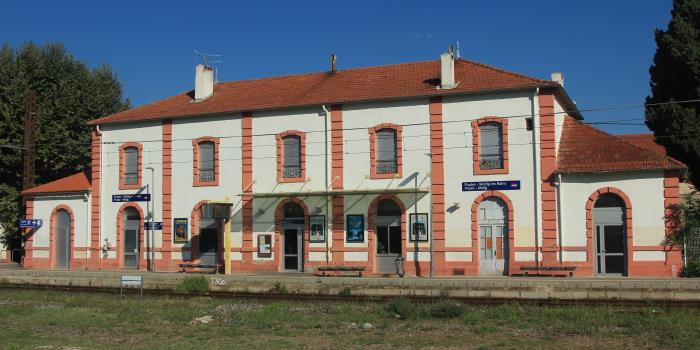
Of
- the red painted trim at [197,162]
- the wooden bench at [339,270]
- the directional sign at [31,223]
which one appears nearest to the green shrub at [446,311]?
the wooden bench at [339,270]

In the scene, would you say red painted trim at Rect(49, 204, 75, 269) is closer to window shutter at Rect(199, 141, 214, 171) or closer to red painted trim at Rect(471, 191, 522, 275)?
window shutter at Rect(199, 141, 214, 171)

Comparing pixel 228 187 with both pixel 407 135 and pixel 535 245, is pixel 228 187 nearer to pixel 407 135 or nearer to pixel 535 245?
pixel 407 135

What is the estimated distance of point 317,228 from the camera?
102ft

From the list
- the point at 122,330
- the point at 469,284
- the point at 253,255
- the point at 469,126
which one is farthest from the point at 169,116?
the point at 122,330

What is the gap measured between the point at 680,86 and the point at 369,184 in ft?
45.8

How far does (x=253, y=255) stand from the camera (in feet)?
105

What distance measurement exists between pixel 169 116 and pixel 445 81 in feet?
41.7

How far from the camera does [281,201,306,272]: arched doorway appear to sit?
1241 inches

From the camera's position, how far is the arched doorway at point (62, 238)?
118ft

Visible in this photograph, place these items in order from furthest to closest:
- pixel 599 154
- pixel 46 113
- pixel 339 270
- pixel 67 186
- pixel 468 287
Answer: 1. pixel 46 113
2. pixel 67 186
3. pixel 339 270
4. pixel 599 154
5. pixel 468 287

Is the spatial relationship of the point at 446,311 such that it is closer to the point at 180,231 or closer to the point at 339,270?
the point at 339,270

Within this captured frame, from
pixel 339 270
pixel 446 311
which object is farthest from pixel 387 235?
pixel 446 311

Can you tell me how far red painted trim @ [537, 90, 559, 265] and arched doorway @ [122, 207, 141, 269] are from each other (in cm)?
1829

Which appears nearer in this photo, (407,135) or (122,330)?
(122,330)
